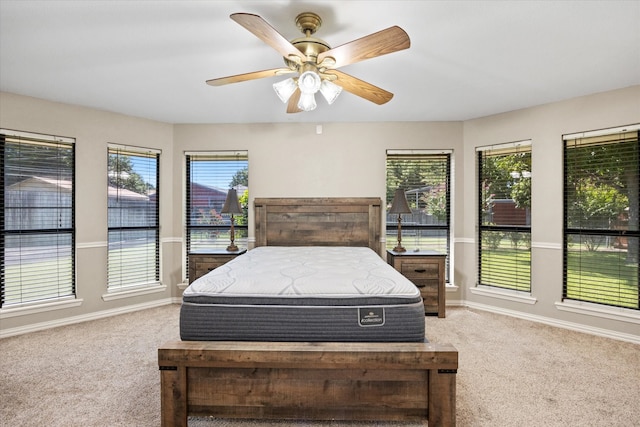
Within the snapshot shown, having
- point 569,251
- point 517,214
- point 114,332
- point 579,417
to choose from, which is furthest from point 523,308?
point 114,332

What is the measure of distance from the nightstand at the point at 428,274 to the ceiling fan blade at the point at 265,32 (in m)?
2.50

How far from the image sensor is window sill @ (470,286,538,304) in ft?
11.5

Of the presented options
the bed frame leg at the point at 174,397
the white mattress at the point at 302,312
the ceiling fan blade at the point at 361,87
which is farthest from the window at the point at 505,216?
the bed frame leg at the point at 174,397

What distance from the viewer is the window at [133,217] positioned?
376cm

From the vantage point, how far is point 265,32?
1.55 m

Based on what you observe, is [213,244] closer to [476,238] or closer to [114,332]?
[114,332]

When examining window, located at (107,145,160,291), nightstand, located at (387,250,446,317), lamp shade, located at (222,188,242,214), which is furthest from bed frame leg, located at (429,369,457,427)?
window, located at (107,145,160,291)

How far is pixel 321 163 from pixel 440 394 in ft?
9.99

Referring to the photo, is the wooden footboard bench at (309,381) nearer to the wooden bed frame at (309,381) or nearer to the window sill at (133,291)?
the wooden bed frame at (309,381)

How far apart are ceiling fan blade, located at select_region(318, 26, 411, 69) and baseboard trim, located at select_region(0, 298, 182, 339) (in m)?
3.61

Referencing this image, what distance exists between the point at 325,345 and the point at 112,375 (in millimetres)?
1752

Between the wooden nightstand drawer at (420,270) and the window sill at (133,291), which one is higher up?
the wooden nightstand drawer at (420,270)

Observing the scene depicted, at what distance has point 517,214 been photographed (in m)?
3.67

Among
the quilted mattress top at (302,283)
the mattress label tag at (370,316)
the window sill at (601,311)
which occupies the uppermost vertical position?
the quilted mattress top at (302,283)
